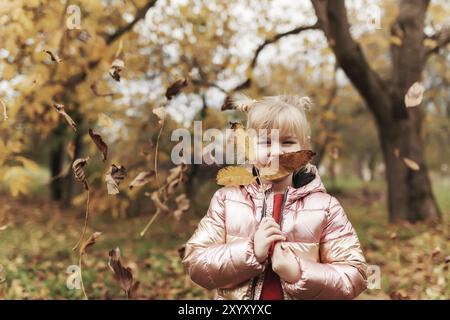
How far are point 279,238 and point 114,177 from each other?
3.43 ft

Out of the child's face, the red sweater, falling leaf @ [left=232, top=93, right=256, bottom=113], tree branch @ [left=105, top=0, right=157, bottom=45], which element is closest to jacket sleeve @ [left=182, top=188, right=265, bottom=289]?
the red sweater

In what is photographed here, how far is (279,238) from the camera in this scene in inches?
66.8

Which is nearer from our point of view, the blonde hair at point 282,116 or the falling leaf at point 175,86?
the blonde hair at point 282,116

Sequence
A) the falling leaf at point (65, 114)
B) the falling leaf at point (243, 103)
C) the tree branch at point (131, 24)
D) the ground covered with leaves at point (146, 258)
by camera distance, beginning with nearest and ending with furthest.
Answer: the falling leaf at point (243, 103), the falling leaf at point (65, 114), the ground covered with leaves at point (146, 258), the tree branch at point (131, 24)

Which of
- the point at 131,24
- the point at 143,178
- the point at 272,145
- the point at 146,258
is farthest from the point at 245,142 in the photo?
the point at 146,258

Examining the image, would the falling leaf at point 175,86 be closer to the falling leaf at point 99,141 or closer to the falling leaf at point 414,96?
the falling leaf at point 99,141

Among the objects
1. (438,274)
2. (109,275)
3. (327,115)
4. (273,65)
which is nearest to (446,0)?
(273,65)

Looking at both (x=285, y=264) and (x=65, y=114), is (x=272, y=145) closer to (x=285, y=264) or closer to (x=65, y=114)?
(x=285, y=264)

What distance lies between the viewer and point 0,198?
15539mm

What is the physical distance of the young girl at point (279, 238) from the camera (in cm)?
175

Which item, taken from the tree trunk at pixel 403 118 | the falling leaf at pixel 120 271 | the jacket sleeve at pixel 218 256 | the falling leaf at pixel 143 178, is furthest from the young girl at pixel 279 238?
the tree trunk at pixel 403 118

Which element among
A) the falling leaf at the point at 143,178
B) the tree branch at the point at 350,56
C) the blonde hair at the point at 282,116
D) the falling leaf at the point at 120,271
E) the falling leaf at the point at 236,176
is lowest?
the falling leaf at the point at 120,271
